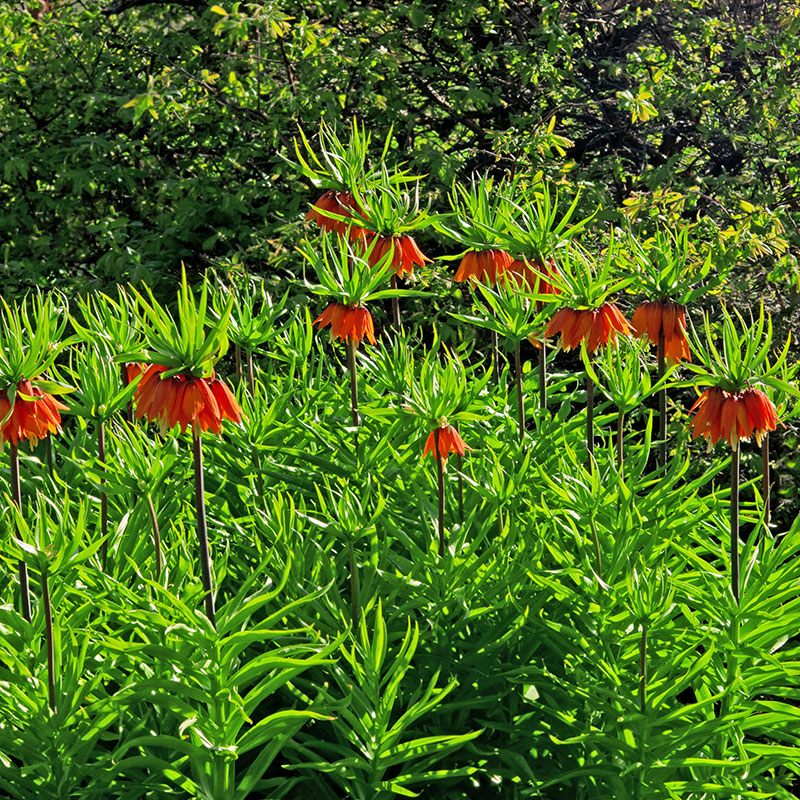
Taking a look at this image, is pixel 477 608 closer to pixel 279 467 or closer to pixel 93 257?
pixel 279 467

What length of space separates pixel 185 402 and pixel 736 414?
33.7 inches

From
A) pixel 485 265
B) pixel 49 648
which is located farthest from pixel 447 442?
pixel 49 648

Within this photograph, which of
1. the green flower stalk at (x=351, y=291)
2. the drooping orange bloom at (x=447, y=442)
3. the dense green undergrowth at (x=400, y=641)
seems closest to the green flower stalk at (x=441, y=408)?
the drooping orange bloom at (x=447, y=442)

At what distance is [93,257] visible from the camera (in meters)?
4.57

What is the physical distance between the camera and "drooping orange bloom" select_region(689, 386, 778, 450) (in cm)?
157

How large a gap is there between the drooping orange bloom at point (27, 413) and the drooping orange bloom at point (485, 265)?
3.08ft

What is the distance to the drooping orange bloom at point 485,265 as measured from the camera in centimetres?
222

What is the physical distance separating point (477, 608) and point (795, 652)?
0.54 metres

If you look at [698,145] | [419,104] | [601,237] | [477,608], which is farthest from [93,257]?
[477,608]

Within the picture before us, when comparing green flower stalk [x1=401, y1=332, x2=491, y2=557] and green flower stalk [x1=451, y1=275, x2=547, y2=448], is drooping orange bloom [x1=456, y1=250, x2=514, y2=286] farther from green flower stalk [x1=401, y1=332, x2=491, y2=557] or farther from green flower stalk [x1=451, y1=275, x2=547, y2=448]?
green flower stalk [x1=401, y1=332, x2=491, y2=557]

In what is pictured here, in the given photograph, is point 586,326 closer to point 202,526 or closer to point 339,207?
point 339,207

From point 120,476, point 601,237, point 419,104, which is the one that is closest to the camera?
A: point 120,476

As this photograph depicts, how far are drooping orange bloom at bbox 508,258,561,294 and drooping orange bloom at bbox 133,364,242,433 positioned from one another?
0.79 m

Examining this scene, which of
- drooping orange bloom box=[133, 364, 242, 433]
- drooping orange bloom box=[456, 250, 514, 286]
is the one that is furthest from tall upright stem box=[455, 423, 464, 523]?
drooping orange bloom box=[133, 364, 242, 433]
